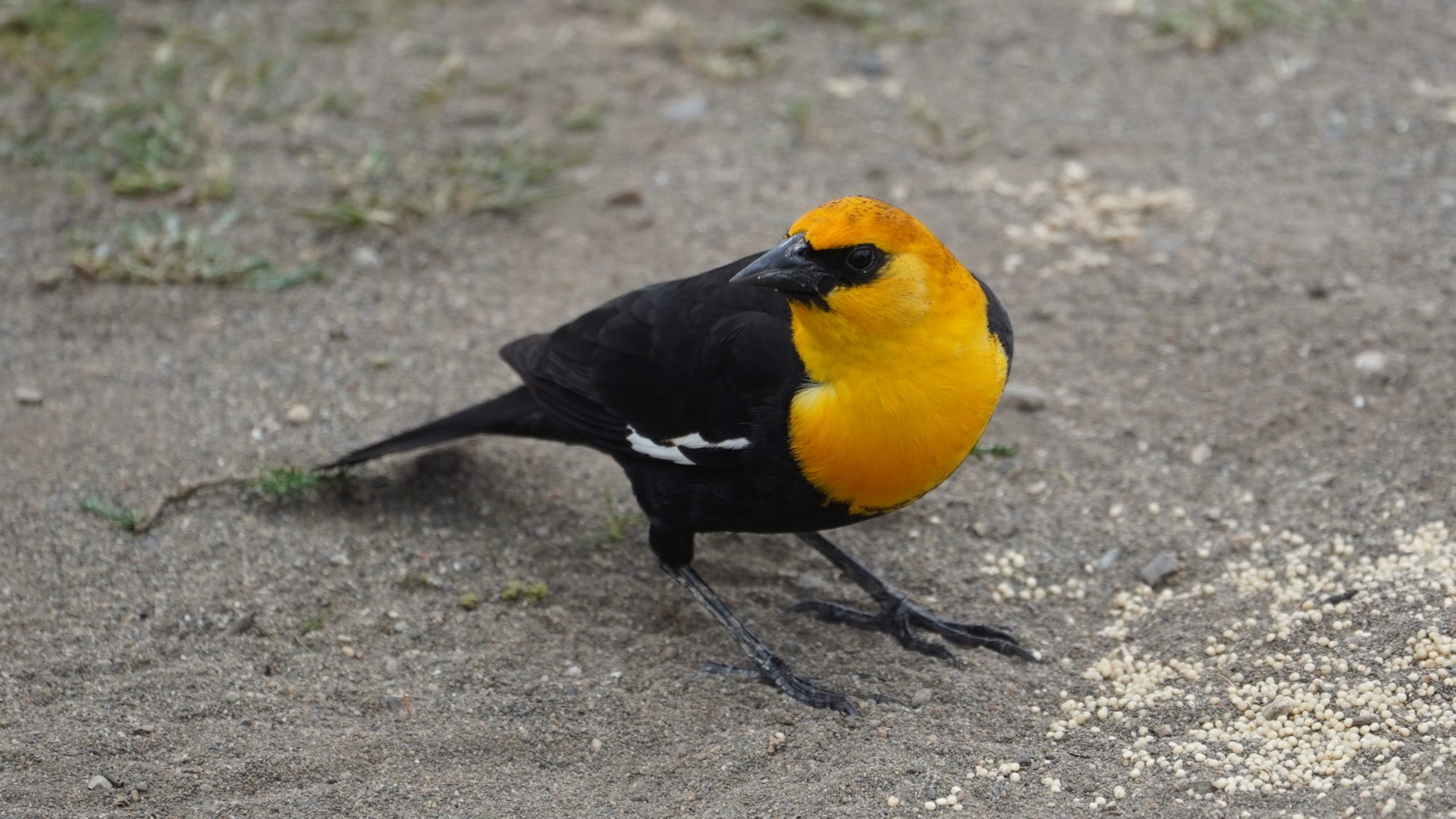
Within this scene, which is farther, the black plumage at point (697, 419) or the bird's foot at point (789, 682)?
the bird's foot at point (789, 682)

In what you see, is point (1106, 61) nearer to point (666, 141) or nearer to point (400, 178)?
point (666, 141)

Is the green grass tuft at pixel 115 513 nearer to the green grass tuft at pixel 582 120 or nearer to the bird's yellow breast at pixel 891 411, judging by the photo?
the bird's yellow breast at pixel 891 411

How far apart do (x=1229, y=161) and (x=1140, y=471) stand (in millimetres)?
2242

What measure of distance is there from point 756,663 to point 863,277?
4.31ft

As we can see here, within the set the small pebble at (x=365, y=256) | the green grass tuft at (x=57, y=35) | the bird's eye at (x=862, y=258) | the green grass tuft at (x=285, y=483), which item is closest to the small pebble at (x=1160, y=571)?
the bird's eye at (x=862, y=258)

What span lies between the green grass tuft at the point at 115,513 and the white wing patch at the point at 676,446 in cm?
166

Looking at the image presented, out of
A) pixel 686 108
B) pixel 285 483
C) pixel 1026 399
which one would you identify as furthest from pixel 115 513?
pixel 686 108

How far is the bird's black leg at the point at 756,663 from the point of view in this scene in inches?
162

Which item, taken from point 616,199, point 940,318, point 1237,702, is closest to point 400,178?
point 616,199

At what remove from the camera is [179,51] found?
23.6ft

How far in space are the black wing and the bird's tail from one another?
0.28 ft

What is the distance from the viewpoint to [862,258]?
3.60 m

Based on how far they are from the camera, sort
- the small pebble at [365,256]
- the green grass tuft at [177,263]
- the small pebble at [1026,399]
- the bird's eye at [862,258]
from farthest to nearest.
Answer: the small pebble at [365,256], the green grass tuft at [177,263], the small pebble at [1026,399], the bird's eye at [862,258]

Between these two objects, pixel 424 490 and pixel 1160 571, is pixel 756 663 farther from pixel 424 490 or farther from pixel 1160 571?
pixel 424 490
